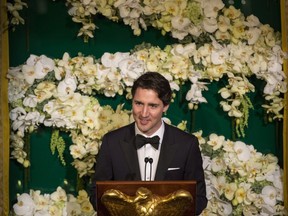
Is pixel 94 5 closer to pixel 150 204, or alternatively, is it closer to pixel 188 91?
pixel 188 91

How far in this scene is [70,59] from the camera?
3.48 m

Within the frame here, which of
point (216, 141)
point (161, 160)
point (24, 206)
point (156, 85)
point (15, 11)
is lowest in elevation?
point (24, 206)

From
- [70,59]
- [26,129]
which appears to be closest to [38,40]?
[70,59]

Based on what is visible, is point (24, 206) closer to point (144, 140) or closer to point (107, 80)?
point (107, 80)

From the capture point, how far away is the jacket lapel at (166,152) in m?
2.73

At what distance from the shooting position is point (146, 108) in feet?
8.61

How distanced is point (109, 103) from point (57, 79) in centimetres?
40

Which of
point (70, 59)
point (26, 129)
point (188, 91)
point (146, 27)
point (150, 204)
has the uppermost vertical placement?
point (146, 27)

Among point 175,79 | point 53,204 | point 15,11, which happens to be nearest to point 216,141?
point 175,79

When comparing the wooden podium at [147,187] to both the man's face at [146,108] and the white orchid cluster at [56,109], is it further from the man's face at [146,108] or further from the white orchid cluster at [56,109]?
the white orchid cluster at [56,109]

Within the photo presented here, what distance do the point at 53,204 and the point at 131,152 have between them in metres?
1.03

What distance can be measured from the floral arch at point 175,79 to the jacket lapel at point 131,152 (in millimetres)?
629

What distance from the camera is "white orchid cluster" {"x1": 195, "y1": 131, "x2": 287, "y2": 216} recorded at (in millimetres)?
3523

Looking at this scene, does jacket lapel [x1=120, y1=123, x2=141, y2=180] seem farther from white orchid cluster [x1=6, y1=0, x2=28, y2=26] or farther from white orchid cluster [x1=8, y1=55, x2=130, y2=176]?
white orchid cluster [x1=6, y1=0, x2=28, y2=26]
